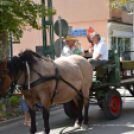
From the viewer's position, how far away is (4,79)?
16.0 ft

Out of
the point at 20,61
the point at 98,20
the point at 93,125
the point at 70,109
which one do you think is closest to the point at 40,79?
the point at 20,61

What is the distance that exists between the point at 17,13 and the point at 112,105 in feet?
10.6

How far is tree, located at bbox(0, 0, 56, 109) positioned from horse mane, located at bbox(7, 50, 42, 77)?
1674mm

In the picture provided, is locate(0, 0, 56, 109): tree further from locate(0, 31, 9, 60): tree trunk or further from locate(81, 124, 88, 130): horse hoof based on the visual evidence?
locate(81, 124, 88, 130): horse hoof

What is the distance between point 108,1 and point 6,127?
14.8 meters

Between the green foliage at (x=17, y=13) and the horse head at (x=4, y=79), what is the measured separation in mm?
1985

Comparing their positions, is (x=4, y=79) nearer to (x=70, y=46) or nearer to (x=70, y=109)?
(x=70, y=46)

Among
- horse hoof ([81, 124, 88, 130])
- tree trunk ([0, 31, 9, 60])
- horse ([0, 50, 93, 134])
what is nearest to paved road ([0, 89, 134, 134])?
horse hoof ([81, 124, 88, 130])

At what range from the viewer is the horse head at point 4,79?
16.0 feet

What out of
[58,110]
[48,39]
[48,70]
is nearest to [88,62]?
[48,70]

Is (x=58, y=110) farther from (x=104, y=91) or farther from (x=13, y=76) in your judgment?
(x=13, y=76)

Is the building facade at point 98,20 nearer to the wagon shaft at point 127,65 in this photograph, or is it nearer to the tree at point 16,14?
the wagon shaft at point 127,65

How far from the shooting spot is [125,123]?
21.9 feet

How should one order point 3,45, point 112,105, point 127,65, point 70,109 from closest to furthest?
point 112,105, point 70,109, point 127,65, point 3,45
